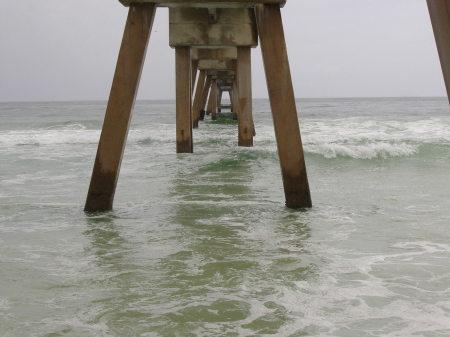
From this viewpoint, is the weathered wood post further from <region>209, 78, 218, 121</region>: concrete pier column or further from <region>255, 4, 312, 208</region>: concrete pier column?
<region>209, 78, 218, 121</region>: concrete pier column

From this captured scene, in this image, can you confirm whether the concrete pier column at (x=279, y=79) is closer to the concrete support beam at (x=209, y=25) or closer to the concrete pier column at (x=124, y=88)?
the concrete pier column at (x=124, y=88)

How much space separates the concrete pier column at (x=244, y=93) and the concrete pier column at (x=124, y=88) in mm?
6767

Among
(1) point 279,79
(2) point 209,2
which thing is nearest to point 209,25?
(2) point 209,2

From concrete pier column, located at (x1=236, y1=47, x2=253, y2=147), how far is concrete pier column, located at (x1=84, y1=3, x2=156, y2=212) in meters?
6.77

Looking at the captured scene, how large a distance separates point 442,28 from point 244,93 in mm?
9487

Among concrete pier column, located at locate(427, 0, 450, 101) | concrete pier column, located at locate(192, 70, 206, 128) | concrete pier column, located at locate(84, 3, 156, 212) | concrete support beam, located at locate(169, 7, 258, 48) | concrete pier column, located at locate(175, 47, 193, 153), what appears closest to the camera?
concrete pier column, located at locate(427, 0, 450, 101)

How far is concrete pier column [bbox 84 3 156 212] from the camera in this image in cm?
523

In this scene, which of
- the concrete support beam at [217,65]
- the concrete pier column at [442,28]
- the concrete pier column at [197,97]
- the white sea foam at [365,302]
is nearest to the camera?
the white sea foam at [365,302]

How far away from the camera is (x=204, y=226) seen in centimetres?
481

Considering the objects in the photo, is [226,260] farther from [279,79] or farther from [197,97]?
[197,97]

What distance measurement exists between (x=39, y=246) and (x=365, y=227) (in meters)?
2.67

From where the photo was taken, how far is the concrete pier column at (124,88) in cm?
523

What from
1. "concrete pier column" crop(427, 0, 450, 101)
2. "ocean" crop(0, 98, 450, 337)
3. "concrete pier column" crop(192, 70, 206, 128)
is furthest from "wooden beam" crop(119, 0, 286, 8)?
"concrete pier column" crop(192, 70, 206, 128)

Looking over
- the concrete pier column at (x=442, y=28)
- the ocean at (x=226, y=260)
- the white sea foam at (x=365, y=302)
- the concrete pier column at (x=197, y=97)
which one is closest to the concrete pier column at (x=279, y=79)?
the ocean at (x=226, y=260)
